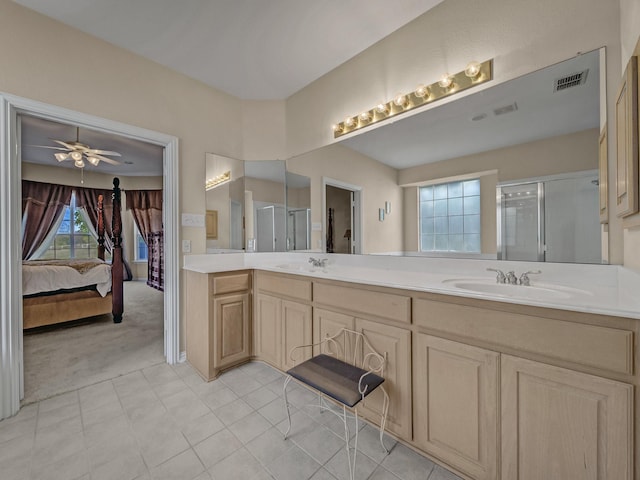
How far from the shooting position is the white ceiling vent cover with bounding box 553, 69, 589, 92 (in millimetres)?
1320

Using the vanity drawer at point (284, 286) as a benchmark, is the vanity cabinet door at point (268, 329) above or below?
below

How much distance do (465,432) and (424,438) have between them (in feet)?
0.74

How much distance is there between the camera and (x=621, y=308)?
82 cm

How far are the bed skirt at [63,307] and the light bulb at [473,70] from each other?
475 cm

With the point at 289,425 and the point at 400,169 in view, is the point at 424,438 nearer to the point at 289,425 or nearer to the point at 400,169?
the point at 289,425

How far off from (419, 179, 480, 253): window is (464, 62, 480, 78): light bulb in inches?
24.9

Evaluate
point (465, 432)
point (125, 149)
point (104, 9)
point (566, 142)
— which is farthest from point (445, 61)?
point (125, 149)

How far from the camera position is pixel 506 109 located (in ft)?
5.08

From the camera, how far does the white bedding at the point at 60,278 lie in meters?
3.22

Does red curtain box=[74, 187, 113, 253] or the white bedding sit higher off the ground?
red curtain box=[74, 187, 113, 253]

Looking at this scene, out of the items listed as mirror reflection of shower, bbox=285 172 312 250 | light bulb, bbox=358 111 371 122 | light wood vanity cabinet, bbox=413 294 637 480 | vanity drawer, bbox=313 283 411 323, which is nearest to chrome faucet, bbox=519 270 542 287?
light wood vanity cabinet, bbox=413 294 637 480

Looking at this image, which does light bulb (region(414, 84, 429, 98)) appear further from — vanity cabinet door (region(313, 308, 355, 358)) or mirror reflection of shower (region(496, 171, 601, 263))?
vanity cabinet door (region(313, 308, 355, 358))

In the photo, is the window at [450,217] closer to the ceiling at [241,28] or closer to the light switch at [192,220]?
the ceiling at [241,28]

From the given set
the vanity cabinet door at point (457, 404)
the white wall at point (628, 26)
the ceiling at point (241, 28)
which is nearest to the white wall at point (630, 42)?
the white wall at point (628, 26)
